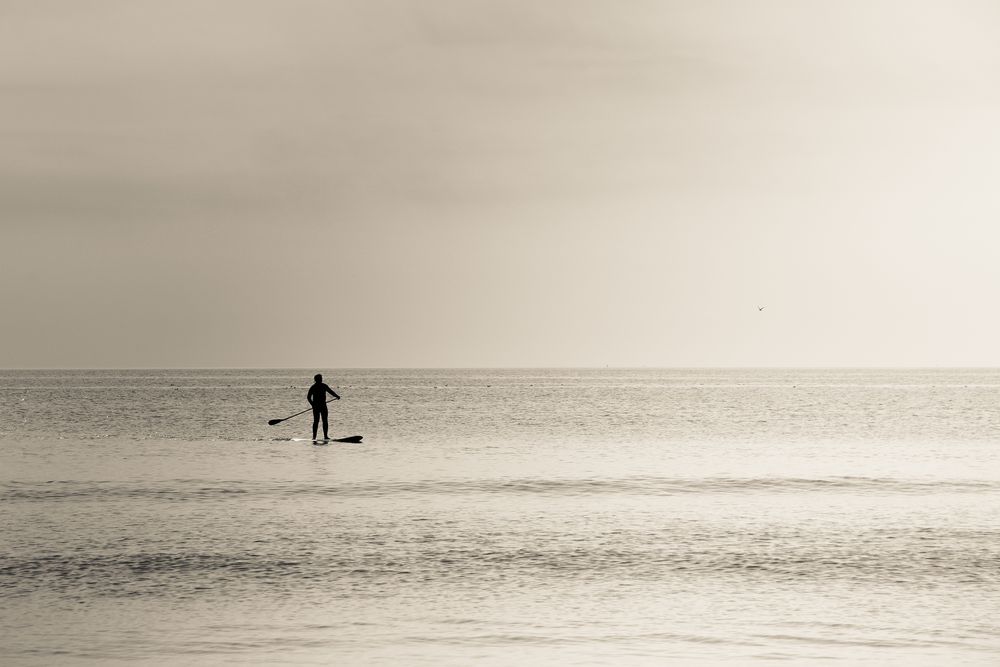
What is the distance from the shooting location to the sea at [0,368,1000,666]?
14.2 metres

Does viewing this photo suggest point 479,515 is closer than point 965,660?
No

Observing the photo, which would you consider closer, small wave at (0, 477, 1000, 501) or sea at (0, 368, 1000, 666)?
sea at (0, 368, 1000, 666)

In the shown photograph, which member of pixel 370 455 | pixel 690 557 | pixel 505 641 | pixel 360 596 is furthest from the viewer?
pixel 370 455

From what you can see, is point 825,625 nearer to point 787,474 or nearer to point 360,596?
point 360,596

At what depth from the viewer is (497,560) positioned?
1981 centimetres

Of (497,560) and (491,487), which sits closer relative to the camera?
(497,560)

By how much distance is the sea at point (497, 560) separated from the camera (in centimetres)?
1416

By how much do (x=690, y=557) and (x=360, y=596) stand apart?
6328 millimetres

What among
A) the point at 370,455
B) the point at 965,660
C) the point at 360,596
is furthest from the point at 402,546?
the point at 370,455

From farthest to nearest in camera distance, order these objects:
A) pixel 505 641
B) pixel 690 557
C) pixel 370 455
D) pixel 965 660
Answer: pixel 370 455, pixel 690 557, pixel 505 641, pixel 965 660

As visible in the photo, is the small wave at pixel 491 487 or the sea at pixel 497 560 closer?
the sea at pixel 497 560

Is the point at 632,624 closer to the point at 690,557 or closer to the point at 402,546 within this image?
the point at 690,557

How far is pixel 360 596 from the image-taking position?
16891mm

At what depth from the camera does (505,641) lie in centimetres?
1428
